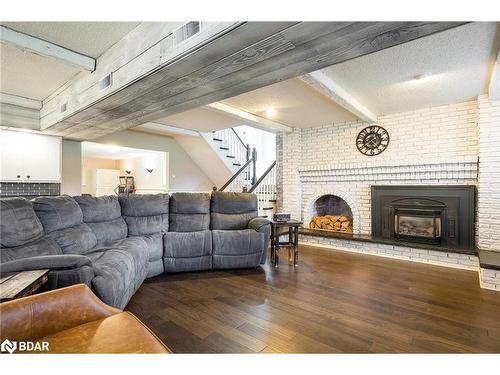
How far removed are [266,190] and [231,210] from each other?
206 cm

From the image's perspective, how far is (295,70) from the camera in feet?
6.40

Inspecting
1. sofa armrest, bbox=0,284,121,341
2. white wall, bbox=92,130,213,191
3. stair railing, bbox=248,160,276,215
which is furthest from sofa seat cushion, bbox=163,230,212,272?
white wall, bbox=92,130,213,191

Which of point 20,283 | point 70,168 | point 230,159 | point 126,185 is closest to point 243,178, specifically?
point 230,159

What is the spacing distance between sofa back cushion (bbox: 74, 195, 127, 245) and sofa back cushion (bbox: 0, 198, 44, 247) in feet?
1.94

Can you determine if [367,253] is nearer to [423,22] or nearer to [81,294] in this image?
[423,22]

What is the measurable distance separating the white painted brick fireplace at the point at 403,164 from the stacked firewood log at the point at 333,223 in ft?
0.56

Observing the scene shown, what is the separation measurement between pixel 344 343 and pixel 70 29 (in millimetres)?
3338

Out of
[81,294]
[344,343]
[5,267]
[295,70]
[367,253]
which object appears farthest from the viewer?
[367,253]

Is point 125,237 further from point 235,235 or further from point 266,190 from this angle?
point 266,190

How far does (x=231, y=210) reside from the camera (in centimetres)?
385

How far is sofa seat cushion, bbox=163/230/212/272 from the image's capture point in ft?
10.3

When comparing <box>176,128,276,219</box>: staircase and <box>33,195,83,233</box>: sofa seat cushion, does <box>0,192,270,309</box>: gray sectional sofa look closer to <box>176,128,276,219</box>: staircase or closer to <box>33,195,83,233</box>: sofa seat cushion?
<box>33,195,83,233</box>: sofa seat cushion

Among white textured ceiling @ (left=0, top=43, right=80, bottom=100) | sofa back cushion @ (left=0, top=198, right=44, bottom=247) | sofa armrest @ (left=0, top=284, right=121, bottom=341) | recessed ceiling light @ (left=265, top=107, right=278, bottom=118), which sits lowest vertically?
sofa armrest @ (left=0, top=284, right=121, bottom=341)
